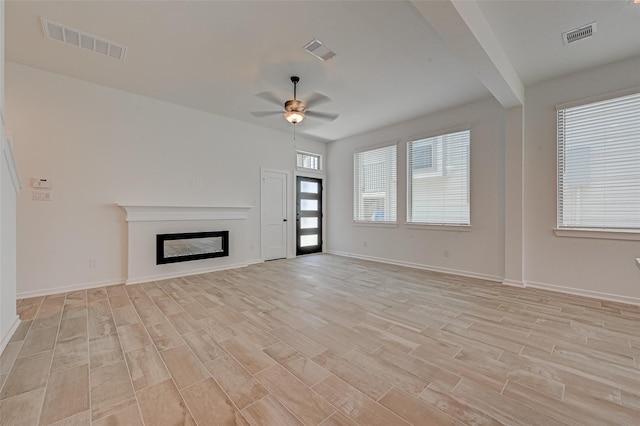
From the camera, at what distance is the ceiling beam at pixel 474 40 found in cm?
217

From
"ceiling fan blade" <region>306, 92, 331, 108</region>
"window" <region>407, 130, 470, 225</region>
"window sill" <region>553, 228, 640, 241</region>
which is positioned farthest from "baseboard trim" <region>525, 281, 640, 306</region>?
"ceiling fan blade" <region>306, 92, 331, 108</region>

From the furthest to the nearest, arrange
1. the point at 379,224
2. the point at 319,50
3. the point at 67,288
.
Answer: the point at 379,224
the point at 67,288
the point at 319,50

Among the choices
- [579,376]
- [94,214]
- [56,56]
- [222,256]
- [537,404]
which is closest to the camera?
[537,404]

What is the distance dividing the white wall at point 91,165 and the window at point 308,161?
6.98 feet

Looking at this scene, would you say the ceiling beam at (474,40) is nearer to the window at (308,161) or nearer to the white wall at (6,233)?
the white wall at (6,233)

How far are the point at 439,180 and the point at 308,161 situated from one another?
3.39 meters

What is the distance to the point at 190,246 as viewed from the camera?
4883mm

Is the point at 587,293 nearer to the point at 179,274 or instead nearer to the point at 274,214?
the point at 274,214

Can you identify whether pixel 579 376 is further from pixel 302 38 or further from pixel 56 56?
pixel 56 56

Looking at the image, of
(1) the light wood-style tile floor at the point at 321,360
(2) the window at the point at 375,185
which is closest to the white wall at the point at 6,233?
(1) the light wood-style tile floor at the point at 321,360

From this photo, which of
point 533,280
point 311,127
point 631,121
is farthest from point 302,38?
point 533,280

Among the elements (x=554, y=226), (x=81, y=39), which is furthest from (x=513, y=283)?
(x=81, y=39)

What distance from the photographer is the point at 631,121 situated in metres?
3.41

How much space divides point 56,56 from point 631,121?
7301 mm
